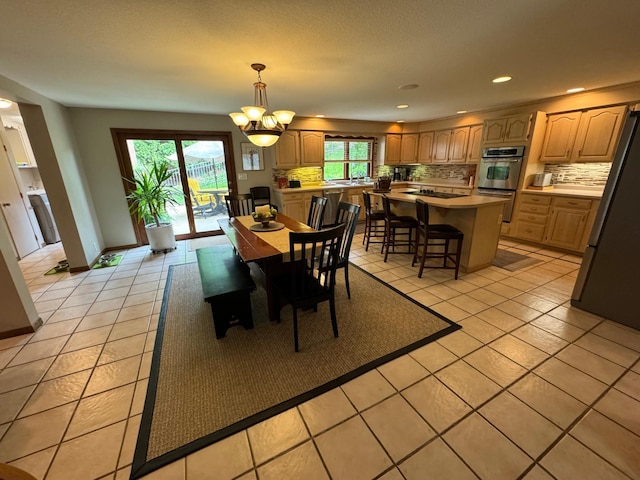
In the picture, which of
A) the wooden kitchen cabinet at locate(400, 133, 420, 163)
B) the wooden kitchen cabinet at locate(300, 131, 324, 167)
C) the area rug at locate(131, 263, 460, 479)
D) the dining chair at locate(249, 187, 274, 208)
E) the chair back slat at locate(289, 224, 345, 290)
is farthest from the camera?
the wooden kitchen cabinet at locate(400, 133, 420, 163)

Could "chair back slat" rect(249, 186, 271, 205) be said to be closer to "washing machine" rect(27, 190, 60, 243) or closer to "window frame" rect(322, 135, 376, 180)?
"window frame" rect(322, 135, 376, 180)

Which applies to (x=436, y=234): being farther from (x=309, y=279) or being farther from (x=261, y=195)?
(x=261, y=195)

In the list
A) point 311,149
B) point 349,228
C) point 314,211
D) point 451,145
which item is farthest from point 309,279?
point 451,145

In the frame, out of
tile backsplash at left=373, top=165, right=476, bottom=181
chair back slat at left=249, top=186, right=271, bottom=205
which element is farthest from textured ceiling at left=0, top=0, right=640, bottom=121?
tile backsplash at left=373, top=165, right=476, bottom=181

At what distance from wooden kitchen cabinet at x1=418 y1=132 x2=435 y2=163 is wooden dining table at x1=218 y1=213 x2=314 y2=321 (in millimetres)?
4836

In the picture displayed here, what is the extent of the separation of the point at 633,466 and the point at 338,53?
322 centimetres

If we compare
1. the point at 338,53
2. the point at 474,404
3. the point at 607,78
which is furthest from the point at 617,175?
the point at 338,53

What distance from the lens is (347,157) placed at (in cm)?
645

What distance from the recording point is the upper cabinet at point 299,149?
5371 mm

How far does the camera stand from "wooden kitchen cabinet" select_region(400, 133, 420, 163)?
6.55 meters

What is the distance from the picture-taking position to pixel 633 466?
1280mm

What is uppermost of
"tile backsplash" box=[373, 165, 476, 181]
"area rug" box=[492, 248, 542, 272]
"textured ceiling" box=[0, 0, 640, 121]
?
"textured ceiling" box=[0, 0, 640, 121]

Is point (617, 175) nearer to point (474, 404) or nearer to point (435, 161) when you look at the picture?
point (474, 404)

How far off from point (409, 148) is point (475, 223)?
4.06 metres
